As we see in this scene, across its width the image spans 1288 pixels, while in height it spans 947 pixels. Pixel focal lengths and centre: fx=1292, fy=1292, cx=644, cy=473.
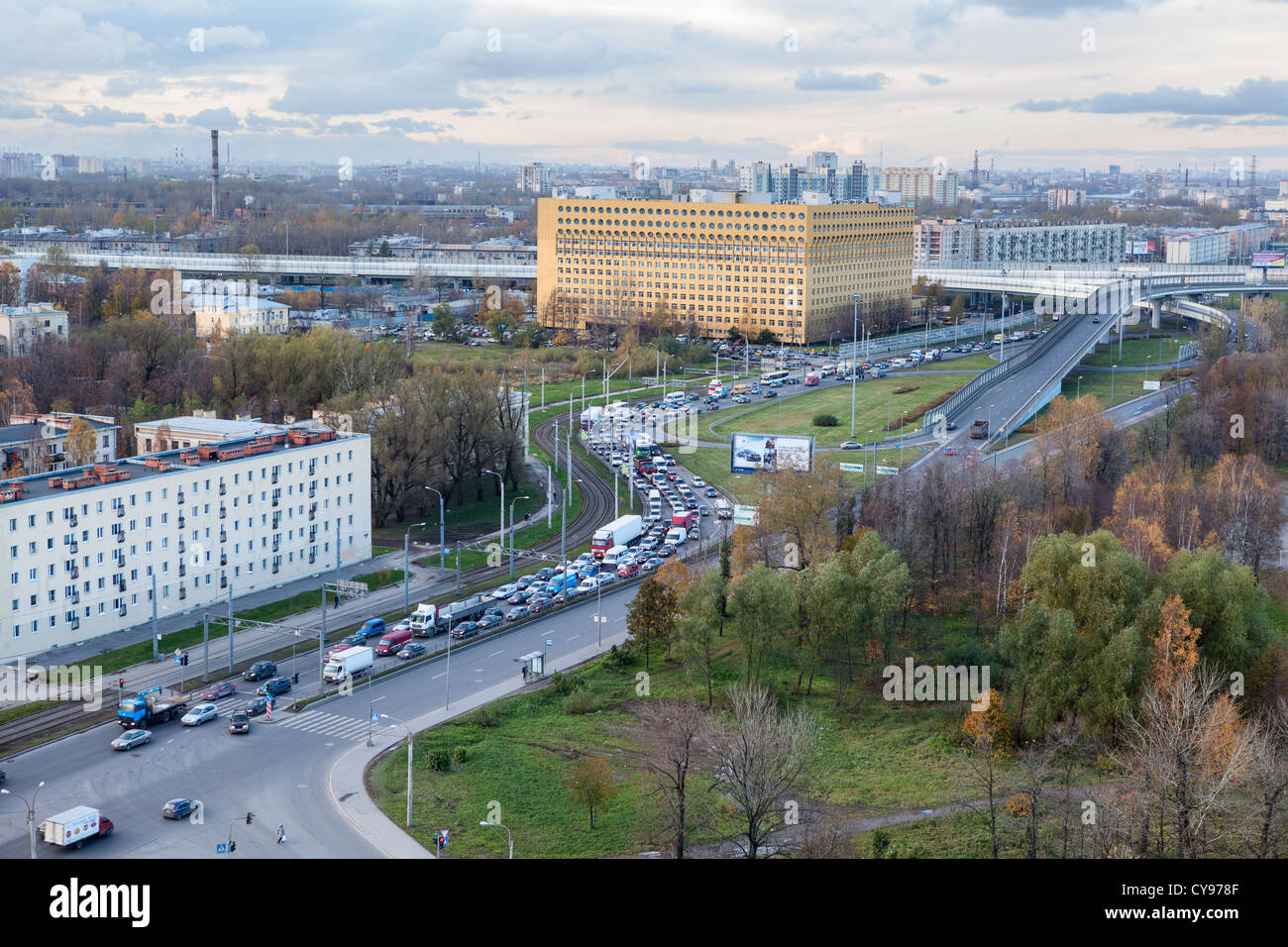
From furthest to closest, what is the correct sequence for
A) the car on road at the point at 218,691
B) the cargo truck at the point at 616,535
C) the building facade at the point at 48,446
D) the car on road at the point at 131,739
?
the building facade at the point at 48,446
the cargo truck at the point at 616,535
the car on road at the point at 218,691
the car on road at the point at 131,739

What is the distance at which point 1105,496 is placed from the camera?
113 feet

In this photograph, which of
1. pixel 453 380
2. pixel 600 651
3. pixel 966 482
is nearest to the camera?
pixel 600 651

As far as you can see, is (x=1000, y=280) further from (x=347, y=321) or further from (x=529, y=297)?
(x=347, y=321)

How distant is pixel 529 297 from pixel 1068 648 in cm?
7594

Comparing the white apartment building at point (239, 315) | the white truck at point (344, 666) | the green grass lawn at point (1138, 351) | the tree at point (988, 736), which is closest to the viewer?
the tree at point (988, 736)

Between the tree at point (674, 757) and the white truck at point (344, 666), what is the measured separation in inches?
222

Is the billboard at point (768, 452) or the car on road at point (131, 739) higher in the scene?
the billboard at point (768, 452)

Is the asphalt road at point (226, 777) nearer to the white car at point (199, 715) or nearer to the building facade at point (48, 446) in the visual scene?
the white car at point (199, 715)

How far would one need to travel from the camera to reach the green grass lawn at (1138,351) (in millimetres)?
66625

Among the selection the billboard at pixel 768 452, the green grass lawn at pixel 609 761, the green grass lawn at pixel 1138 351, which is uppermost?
the green grass lawn at pixel 1138 351

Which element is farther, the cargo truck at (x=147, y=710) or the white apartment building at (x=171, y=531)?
the white apartment building at (x=171, y=531)

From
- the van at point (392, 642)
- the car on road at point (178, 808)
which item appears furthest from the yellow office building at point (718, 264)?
the car on road at point (178, 808)

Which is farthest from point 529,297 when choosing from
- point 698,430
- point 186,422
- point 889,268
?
point 186,422

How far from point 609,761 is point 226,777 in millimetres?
6044
